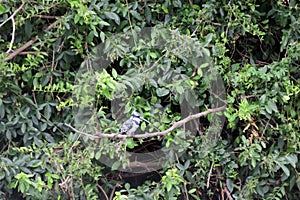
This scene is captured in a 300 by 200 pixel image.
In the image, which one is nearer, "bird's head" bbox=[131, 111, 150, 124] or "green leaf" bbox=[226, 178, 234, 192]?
"bird's head" bbox=[131, 111, 150, 124]

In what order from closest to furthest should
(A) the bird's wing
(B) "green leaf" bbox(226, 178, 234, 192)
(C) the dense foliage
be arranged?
(A) the bird's wing, (C) the dense foliage, (B) "green leaf" bbox(226, 178, 234, 192)

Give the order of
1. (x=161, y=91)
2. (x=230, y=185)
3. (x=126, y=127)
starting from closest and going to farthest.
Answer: (x=126, y=127)
(x=161, y=91)
(x=230, y=185)

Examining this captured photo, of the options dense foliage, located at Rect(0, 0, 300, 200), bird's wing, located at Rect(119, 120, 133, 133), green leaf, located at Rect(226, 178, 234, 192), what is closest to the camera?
bird's wing, located at Rect(119, 120, 133, 133)

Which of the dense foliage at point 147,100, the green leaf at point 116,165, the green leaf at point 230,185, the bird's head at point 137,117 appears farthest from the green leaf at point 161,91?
→ the green leaf at point 230,185

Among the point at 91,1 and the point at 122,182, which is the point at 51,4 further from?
the point at 122,182

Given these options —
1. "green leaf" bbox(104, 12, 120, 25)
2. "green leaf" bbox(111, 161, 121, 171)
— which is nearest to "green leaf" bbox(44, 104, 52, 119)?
"green leaf" bbox(111, 161, 121, 171)

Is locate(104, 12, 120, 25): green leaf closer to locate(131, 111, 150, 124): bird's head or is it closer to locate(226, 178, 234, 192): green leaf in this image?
locate(131, 111, 150, 124): bird's head

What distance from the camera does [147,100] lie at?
232 centimetres

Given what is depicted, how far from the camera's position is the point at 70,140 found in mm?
2312

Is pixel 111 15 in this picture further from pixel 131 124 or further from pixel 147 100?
pixel 131 124

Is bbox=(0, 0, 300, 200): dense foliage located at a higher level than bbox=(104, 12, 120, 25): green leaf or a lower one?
lower

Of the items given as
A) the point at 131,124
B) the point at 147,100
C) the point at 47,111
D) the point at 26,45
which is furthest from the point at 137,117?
the point at 26,45

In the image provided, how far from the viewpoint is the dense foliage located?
2.25m

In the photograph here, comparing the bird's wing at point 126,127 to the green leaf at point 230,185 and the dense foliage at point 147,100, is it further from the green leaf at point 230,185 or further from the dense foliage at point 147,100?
the green leaf at point 230,185
